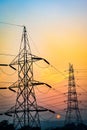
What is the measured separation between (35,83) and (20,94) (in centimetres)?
360

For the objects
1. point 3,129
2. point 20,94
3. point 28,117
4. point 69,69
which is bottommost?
point 3,129

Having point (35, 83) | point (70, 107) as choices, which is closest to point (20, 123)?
point (35, 83)

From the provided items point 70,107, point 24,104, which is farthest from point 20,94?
point 70,107

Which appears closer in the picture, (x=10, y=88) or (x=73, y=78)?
(x=10, y=88)

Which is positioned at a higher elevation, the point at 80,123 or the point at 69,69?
the point at 69,69

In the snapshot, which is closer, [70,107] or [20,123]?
[20,123]

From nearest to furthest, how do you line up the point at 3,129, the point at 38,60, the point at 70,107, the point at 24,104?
the point at 24,104, the point at 38,60, the point at 3,129, the point at 70,107

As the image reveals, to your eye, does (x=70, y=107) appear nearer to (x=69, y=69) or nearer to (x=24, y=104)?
(x=69, y=69)

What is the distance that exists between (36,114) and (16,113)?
3.26 meters

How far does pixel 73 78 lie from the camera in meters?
65.1

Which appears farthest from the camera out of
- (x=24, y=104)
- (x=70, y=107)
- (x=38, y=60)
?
(x=70, y=107)

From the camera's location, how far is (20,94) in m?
46.8

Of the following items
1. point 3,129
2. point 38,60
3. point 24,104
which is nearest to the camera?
point 24,104

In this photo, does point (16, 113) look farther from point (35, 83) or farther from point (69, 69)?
point (69, 69)
